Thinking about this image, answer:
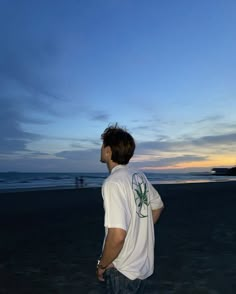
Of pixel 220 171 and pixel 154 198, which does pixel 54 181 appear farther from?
pixel 220 171

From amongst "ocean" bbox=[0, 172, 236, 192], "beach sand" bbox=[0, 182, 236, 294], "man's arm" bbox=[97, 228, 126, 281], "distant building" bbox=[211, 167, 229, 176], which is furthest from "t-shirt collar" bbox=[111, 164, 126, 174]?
"distant building" bbox=[211, 167, 229, 176]

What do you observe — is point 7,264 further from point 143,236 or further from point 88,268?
point 143,236

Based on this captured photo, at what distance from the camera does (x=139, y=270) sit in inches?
105

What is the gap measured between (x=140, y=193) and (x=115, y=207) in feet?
0.94

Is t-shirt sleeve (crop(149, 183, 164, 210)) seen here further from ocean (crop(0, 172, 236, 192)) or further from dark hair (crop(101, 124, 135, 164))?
ocean (crop(0, 172, 236, 192))

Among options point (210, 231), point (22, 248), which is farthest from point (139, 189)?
point (210, 231)

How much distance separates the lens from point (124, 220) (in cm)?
246

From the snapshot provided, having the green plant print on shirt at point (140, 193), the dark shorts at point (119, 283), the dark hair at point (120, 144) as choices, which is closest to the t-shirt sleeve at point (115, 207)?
the green plant print on shirt at point (140, 193)

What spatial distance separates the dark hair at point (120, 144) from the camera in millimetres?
2695

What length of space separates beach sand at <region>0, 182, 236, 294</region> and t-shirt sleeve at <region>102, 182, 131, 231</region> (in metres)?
1.32

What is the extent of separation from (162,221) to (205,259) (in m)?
5.11

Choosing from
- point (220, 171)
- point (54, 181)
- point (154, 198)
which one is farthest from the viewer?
point (220, 171)

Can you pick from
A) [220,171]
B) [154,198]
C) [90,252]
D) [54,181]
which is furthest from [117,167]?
[220,171]

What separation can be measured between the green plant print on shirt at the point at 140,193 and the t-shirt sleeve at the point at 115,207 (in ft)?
0.44
